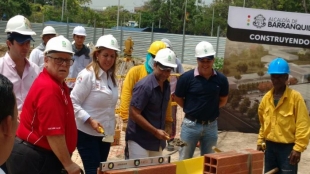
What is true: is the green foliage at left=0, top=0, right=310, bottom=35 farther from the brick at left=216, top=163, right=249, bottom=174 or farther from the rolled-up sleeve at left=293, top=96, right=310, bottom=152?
the brick at left=216, top=163, right=249, bottom=174

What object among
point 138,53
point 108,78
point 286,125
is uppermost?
point 108,78

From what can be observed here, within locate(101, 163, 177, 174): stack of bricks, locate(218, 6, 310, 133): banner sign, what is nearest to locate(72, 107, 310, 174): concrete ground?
locate(218, 6, 310, 133): banner sign

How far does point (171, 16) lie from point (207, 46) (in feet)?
192

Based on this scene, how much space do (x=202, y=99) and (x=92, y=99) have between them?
5.54ft

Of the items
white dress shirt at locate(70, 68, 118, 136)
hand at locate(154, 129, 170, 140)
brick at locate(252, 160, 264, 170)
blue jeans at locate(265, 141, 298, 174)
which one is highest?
white dress shirt at locate(70, 68, 118, 136)

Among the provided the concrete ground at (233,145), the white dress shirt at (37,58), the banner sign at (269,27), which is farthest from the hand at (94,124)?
the banner sign at (269,27)

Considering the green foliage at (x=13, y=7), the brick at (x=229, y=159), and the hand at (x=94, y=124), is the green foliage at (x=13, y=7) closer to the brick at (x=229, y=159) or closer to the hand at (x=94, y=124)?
the hand at (x=94, y=124)

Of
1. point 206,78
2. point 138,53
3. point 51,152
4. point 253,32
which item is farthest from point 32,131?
point 138,53

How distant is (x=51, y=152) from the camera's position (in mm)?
4129

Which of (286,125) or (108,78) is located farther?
(286,125)

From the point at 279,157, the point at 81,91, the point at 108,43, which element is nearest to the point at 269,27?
the point at 279,157

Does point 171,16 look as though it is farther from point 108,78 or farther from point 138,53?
point 108,78

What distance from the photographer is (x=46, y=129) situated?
3.98 m

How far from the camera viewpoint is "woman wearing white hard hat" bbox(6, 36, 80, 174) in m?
3.98
